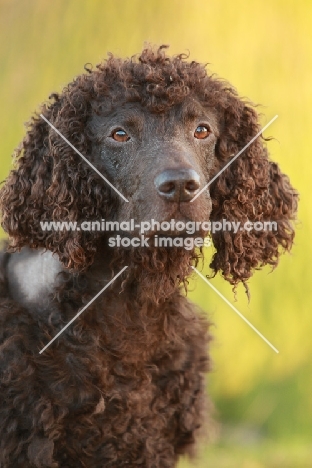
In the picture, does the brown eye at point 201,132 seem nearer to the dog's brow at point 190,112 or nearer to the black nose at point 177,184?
the dog's brow at point 190,112

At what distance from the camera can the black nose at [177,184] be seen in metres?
2.68

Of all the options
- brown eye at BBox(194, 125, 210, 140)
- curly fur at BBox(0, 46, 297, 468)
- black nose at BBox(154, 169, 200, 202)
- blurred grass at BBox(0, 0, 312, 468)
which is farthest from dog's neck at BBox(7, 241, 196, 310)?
blurred grass at BBox(0, 0, 312, 468)

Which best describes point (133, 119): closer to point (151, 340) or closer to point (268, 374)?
point (151, 340)

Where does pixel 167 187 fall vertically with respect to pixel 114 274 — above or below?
above

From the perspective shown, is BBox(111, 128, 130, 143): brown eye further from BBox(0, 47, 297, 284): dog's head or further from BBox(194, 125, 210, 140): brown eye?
BBox(194, 125, 210, 140): brown eye

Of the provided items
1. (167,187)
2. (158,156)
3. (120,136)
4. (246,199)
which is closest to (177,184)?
(167,187)

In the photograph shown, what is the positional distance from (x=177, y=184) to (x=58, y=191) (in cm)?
57

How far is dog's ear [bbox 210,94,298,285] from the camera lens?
3164 mm

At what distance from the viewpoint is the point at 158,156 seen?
2801mm

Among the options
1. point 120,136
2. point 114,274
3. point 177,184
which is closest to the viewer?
point 177,184

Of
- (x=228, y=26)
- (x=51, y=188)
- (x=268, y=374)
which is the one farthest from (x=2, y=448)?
(x=228, y=26)

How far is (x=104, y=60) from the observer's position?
3217 mm

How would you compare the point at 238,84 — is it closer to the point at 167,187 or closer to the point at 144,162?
the point at 144,162

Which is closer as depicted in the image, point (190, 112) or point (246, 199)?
point (190, 112)
